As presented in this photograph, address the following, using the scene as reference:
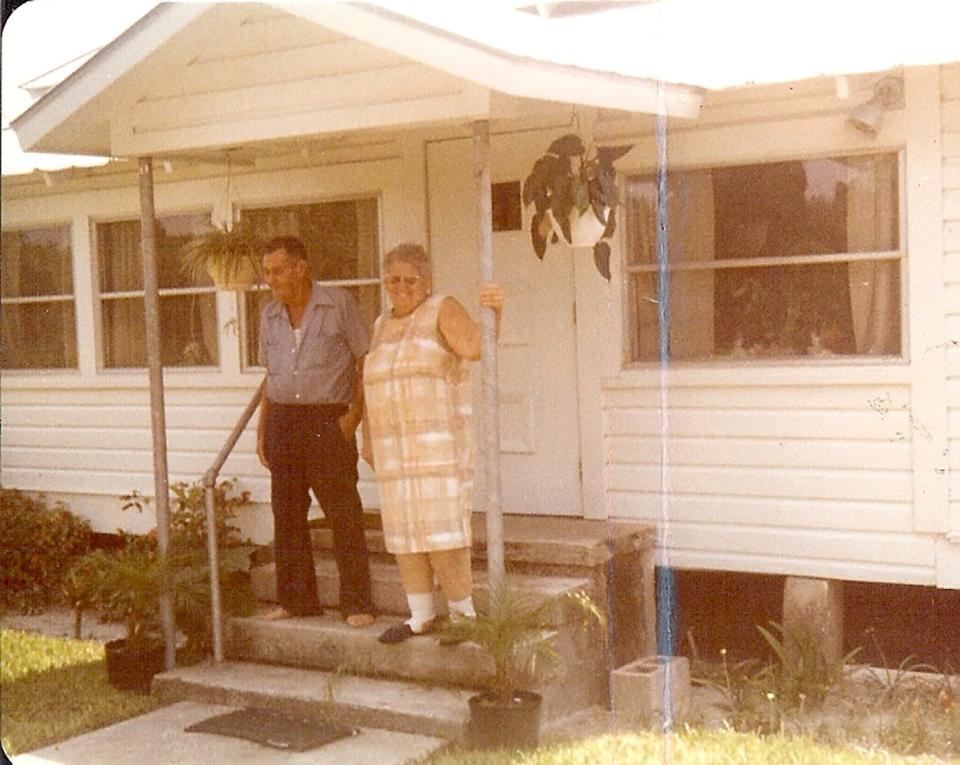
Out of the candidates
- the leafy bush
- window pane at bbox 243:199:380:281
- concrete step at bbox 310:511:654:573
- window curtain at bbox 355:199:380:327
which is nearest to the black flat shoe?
concrete step at bbox 310:511:654:573

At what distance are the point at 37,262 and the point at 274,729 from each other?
5408 mm

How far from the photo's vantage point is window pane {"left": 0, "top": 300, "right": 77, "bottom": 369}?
30.9 ft

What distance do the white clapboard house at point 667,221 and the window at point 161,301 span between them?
3.56 ft

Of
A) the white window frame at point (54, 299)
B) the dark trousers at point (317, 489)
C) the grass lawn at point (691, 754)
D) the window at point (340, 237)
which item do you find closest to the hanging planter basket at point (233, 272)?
the window at point (340, 237)

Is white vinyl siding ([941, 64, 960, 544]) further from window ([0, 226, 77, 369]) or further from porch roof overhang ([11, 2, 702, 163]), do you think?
window ([0, 226, 77, 369])

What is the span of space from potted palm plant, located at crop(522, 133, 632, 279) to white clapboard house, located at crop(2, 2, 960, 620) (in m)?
0.28

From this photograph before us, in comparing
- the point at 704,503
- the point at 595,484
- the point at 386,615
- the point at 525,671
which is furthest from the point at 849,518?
the point at 386,615

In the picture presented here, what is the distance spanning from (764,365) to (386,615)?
2453mm

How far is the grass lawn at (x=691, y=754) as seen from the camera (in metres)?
5.02

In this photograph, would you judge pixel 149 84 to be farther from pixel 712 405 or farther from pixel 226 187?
pixel 712 405

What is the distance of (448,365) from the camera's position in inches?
222

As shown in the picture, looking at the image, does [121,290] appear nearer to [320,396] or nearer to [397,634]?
[320,396]

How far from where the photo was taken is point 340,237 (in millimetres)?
7852

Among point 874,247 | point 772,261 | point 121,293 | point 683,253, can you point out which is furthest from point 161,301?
point 874,247
